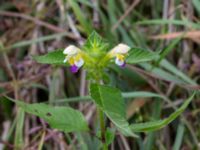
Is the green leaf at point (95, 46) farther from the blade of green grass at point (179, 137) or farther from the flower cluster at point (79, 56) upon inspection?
the blade of green grass at point (179, 137)

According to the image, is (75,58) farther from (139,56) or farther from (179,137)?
(179,137)

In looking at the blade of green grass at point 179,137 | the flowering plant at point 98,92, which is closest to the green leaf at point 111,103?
the flowering plant at point 98,92

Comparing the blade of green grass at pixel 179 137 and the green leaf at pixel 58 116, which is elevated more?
the green leaf at pixel 58 116

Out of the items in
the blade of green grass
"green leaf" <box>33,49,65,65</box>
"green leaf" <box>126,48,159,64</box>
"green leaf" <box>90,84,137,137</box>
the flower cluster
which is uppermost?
"green leaf" <box>33,49,65,65</box>

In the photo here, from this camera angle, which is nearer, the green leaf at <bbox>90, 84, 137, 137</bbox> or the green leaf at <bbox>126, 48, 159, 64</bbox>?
the green leaf at <bbox>90, 84, 137, 137</bbox>

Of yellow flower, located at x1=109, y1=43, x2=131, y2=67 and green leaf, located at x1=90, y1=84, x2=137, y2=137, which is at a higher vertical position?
yellow flower, located at x1=109, y1=43, x2=131, y2=67

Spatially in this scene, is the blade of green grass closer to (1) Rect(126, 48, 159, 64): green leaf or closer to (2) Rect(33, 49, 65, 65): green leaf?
(1) Rect(126, 48, 159, 64): green leaf

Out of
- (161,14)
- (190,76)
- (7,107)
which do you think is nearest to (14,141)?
(7,107)

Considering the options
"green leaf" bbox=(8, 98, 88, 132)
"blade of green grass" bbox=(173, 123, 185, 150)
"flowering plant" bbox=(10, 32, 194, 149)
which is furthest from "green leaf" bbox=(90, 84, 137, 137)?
"blade of green grass" bbox=(173, 123, 185, 150)
